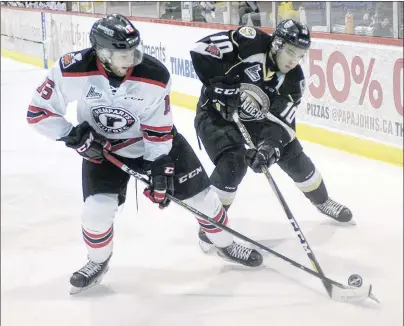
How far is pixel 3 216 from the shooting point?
2.93m

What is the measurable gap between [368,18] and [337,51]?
9.8 inches

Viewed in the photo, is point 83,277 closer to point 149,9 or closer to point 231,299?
point 231,299

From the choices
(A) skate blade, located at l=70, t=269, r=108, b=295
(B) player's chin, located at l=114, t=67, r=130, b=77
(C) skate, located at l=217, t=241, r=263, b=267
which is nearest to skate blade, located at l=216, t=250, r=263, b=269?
(C) skate, located at l=217, t=241, r=263, b=267

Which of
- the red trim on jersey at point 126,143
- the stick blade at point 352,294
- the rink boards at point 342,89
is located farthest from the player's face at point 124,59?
the rink boards at point 342,89

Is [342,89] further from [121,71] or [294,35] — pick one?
[121,71]

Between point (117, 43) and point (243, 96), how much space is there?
751mm

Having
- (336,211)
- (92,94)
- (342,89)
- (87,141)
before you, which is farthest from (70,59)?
(342,89)

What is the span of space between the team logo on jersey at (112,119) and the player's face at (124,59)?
0.14 m

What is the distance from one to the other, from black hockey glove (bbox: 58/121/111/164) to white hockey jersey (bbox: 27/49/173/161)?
0.03 meters

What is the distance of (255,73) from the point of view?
2.50 meters

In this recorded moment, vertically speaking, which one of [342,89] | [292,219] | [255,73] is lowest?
[292,219]

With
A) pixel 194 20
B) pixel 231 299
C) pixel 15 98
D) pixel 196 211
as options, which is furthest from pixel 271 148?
pixel 15 98

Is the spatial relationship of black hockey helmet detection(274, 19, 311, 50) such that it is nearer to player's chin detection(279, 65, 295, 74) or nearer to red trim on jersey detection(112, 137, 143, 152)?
player's chin detection(279, 65, 295, 74)

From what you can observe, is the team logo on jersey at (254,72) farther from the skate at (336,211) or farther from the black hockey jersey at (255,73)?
the skate at (336,211)
